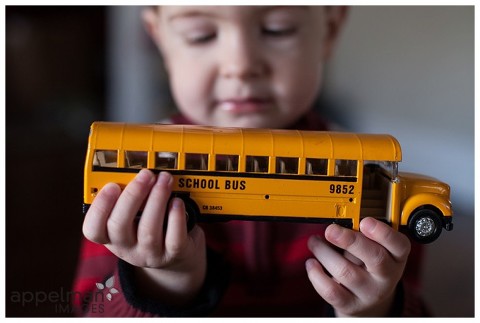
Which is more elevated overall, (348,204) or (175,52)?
(175,52)

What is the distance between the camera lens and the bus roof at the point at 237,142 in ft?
1.58

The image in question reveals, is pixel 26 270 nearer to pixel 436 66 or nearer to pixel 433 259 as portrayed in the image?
pixel 433 259

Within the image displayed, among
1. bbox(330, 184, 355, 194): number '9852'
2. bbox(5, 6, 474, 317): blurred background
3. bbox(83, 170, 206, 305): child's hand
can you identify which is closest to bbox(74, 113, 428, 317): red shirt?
bbox(83, 170, 206, 305): child's hand

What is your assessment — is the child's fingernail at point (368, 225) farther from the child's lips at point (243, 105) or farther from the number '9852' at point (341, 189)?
the child's lips at point (243, 105)

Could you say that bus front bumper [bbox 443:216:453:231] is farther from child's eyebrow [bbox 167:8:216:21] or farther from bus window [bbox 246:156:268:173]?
child's eyebrow [bbox 167:8:216:21]

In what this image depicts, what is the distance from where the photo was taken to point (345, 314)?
23.0 inches

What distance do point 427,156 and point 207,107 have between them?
81 cm

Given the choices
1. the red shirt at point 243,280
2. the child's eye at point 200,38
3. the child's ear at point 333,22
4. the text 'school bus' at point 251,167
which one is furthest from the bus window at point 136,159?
the child's ear at point 333,22

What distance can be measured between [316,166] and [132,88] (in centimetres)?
120

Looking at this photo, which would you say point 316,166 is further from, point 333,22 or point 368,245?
point 333,22

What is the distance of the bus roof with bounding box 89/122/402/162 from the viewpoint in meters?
0.48

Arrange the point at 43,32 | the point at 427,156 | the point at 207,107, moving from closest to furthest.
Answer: the point at 207,107, the point at 427,156, the point at 43,32

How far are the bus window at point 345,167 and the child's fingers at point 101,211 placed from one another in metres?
0.21

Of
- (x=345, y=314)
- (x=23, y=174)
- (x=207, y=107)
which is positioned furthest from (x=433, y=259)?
(x=23, y=174)
